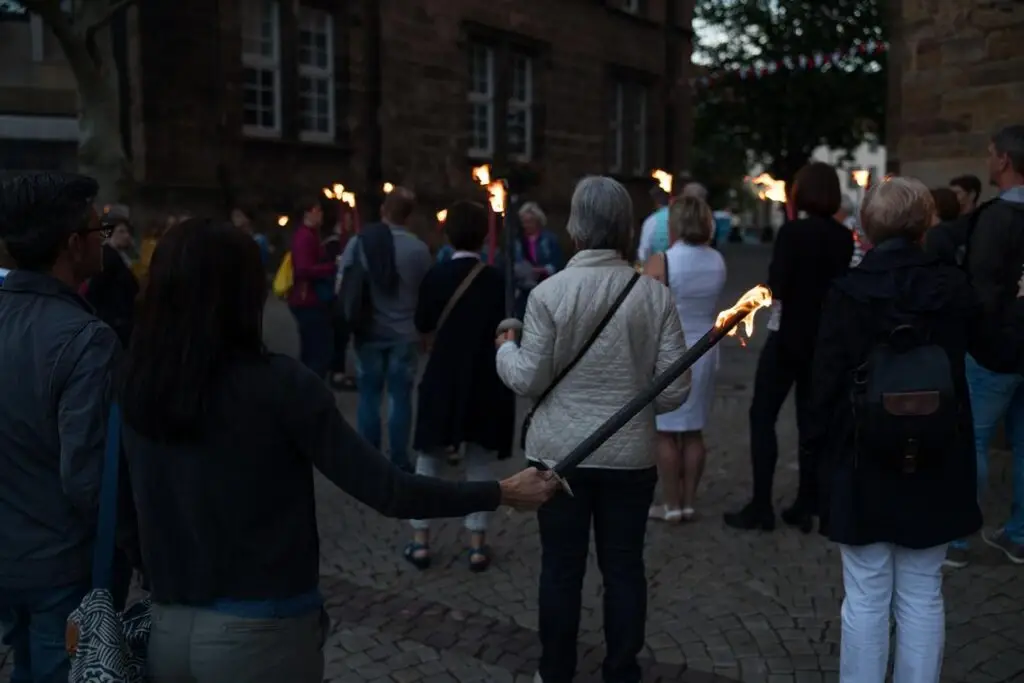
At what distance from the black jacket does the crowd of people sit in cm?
1

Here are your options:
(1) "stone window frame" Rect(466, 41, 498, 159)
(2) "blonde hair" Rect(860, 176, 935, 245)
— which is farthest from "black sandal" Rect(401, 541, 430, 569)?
(1) "stone window frame" Rect(466, 41, 498, 159)

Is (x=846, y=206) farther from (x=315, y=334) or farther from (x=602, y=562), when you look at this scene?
(x=602, y=562)

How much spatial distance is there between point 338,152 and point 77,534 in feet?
47.7

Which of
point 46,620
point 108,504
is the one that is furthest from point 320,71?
point 108,504

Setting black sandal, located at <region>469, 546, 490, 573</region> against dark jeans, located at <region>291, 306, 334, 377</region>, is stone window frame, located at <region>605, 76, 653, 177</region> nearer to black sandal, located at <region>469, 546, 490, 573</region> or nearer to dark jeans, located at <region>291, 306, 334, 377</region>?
dark jeans, located at <region>291, 306, 334, 377</region>

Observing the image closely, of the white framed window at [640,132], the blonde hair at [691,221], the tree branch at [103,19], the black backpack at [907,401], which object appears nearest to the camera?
the black backpack at [907,401]

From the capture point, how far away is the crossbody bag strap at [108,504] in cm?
237

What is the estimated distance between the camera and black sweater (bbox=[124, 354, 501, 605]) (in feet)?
7.04

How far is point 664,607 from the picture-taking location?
4.87 meters

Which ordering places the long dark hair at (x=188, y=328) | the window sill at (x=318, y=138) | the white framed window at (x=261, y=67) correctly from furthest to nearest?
the window sill at (x=318, y=138) → the white framed window at (x=261, y=67) → the long dark hair at (x=188, y=328)

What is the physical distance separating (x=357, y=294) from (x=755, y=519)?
2.60m

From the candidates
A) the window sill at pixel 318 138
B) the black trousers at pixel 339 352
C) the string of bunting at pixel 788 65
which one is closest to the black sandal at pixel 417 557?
the black trousers at pixel 339 352

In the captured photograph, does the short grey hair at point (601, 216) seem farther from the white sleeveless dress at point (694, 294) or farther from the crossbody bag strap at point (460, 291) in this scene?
the white sleeveless dress at point (694, 294)

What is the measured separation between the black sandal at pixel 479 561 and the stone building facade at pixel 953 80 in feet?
16.3
